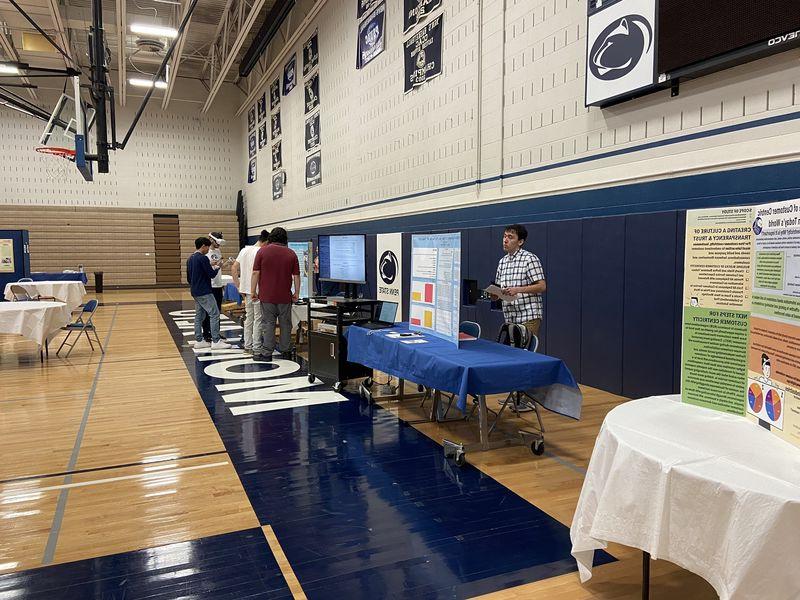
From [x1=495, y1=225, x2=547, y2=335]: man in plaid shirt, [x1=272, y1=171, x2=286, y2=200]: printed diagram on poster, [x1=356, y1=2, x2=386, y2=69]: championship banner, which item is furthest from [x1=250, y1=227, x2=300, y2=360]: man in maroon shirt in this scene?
[x1=272, y1=171, x2=286, y2=200]: printed diagram on poster

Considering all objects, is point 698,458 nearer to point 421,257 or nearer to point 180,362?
point 421,257

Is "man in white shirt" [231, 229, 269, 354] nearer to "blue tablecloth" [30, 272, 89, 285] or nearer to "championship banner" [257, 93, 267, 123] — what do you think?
"blue tablecloth" [30, 272, 89, 285]

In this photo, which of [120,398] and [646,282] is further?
[120,398]

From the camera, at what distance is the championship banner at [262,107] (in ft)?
57.1

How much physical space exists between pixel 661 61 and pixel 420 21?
4556mm

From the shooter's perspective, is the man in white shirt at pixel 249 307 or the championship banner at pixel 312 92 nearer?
the man in white shirt at pixel 249 307

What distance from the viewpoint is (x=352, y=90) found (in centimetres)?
1080

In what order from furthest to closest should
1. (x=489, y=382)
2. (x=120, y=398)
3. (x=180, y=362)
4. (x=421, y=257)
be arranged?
(x=180, y=362) < (x=120, y=398) < (x=421, y=257) < (x=489, y=382)

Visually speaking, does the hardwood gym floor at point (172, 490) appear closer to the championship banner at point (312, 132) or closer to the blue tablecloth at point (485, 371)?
the blue tablecloth at point (485, 371)

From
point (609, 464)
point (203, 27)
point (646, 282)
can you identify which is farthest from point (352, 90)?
point (609, 464)

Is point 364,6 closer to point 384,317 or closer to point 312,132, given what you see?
point 312,132

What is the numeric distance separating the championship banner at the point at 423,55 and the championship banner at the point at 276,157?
815 cm

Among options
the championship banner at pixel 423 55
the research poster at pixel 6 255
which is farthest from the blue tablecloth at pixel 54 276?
the championship banner at pixel 423 55

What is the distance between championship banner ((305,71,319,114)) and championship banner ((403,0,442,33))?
4499 millimetres
